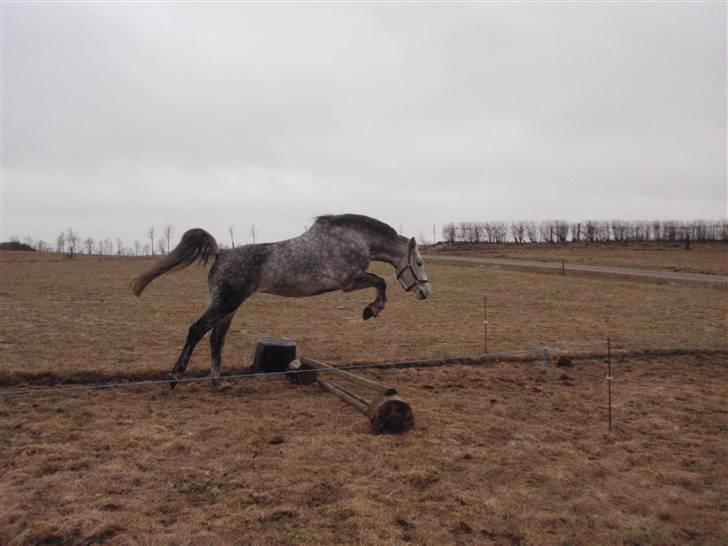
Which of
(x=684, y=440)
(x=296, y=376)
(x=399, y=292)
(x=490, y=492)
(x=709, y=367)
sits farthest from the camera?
(x=399, y=292)

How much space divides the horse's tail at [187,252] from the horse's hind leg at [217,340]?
922 millimetres

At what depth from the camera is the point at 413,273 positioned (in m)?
6.54

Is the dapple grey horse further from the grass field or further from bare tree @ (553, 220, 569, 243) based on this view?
bare tree @ (553, 220, 569, 243)

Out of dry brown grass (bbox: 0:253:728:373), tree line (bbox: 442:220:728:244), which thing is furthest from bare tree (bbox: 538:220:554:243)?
dry brown grass (bbox: 0:253:728:373)

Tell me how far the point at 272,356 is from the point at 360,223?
11.1 ft

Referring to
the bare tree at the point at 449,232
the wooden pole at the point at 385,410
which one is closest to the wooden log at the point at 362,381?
the wooden pole at the point at 385,410

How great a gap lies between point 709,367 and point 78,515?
10.9 m

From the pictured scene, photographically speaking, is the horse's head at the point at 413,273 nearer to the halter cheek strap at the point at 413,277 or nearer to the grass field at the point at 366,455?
the halter cheek strap at the point at 413,277

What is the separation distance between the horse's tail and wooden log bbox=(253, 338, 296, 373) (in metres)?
2.44

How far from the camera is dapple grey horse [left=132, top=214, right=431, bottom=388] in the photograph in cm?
662

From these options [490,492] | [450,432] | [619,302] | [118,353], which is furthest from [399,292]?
[490,492]

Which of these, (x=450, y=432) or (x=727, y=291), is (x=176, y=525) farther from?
(x=727, y=291)

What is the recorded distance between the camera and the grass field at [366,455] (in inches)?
166

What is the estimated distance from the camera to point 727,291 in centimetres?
2378
